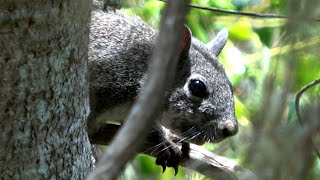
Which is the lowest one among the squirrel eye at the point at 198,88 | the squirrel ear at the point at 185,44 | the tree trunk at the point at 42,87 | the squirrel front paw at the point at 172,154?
the squirrel front paw at the point at 172,154

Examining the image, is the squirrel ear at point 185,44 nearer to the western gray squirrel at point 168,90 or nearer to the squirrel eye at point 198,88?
the western gray squirrel at point 168,90

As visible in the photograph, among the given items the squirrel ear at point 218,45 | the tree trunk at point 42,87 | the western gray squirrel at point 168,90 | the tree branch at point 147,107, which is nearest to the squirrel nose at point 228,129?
the western gray squirrel at point 168,90

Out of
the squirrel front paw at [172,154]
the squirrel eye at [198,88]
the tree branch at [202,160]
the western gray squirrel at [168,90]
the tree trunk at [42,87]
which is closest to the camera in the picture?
the tree trunk at [42,87]

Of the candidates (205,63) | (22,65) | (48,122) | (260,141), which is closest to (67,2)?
(22,65)

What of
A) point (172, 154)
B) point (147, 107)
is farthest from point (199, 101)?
point (147, 107)

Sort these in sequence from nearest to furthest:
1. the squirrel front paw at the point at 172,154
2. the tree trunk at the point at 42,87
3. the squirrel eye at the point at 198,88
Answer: the tree trunk at the point at 42,87
the squirrel front paw at the point at 172,154
the squirrel eye at the point at 198,88

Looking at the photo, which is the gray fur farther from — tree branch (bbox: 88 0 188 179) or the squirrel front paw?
Answer: tree branch (bbox: 88 0 188 179)

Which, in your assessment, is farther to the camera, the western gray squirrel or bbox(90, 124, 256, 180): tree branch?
the western gray squirrel

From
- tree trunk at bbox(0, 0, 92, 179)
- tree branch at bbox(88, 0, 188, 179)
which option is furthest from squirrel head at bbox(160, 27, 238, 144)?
tree branch at bbox(88, 0, 188, 179)
